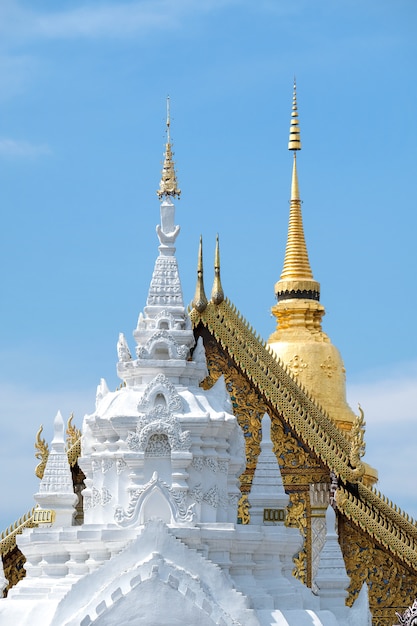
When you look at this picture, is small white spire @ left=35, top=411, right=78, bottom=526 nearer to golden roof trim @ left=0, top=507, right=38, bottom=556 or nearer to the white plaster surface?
the white plaster surface

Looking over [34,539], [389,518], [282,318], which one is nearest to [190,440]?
[34,539]

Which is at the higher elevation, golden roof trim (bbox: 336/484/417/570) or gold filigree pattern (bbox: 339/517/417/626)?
golden roof trim (bbox: 336/484/417/570)

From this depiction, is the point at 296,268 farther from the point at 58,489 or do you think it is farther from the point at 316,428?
the point at 58,489

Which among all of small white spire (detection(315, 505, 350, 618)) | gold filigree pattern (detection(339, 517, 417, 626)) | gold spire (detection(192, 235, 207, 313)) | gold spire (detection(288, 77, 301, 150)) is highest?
gold spire (detection(288, 77, 301, 150))

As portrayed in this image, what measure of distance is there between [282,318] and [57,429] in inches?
353

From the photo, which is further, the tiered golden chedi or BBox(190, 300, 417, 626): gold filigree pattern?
the tiered golden chedi

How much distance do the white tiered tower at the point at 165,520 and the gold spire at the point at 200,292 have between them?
4920mm

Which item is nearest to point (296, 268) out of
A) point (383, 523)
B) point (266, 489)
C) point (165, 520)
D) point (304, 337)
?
point (304, 337)

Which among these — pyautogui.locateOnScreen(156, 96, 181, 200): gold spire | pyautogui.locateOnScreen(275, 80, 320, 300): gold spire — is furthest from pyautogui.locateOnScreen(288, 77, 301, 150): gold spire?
pyautogui.locateOnScreen(156, 96, 181, 200): gold spire

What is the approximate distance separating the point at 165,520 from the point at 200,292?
22.3ft

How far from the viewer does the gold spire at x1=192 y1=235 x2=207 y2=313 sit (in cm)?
2472

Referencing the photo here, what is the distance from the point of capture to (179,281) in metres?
19.5

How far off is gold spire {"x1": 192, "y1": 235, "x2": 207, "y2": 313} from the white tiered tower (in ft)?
16.1

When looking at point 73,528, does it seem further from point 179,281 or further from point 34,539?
point 179,281
